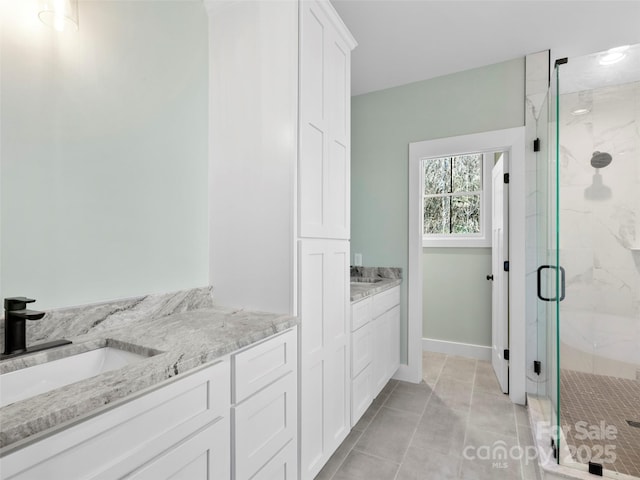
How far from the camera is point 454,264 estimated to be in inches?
144

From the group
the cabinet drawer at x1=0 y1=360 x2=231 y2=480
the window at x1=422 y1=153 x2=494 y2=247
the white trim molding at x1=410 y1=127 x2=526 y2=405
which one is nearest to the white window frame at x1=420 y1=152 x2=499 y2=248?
the window at x1=422 y1=153 x2=494 y2=247

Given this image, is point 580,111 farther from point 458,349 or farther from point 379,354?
point 458,349

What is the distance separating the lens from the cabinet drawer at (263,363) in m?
1.12

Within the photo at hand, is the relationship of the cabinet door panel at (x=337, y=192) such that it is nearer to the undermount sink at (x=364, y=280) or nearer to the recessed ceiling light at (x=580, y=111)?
the undermount sink at (x=364, y=280)

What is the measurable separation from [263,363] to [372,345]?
1.31 m

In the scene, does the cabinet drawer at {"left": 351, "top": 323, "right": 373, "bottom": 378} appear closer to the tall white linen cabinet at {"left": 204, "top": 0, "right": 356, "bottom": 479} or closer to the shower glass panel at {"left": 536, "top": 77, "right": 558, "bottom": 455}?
the tall white linen cabinet at {"left": 204, "top": 0, "right": 356, "bottom": 479}

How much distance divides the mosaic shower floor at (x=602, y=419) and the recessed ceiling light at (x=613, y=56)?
187 cm

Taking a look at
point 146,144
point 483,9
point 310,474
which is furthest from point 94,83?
point 483,9

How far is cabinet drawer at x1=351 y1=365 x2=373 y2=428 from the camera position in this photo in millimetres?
2070

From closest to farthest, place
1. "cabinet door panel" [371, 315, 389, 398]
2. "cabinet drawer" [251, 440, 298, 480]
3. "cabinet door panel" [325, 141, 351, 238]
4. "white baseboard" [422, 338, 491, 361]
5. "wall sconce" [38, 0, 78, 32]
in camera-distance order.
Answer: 1. "wall sconce" [38, 0, 78, 32]
2. "cabinet drawer" [251, 440, 298, 480]
3. "cabinet door panel" [325, 141, 351, 238]
4. "cabinet door panel" [371, 315, 389, 398]
5. "white baseboard" [422, 338, 491, 361]

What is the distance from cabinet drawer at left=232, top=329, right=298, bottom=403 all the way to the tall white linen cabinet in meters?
0.12

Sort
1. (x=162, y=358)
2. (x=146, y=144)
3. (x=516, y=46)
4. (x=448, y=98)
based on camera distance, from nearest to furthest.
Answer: (x=162, y=358), (x=146, y=144), (x=516, y=46), (x=448, y=98)

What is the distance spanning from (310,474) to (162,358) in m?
1.11

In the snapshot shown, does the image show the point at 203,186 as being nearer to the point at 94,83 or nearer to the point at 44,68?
the point at 94,83
